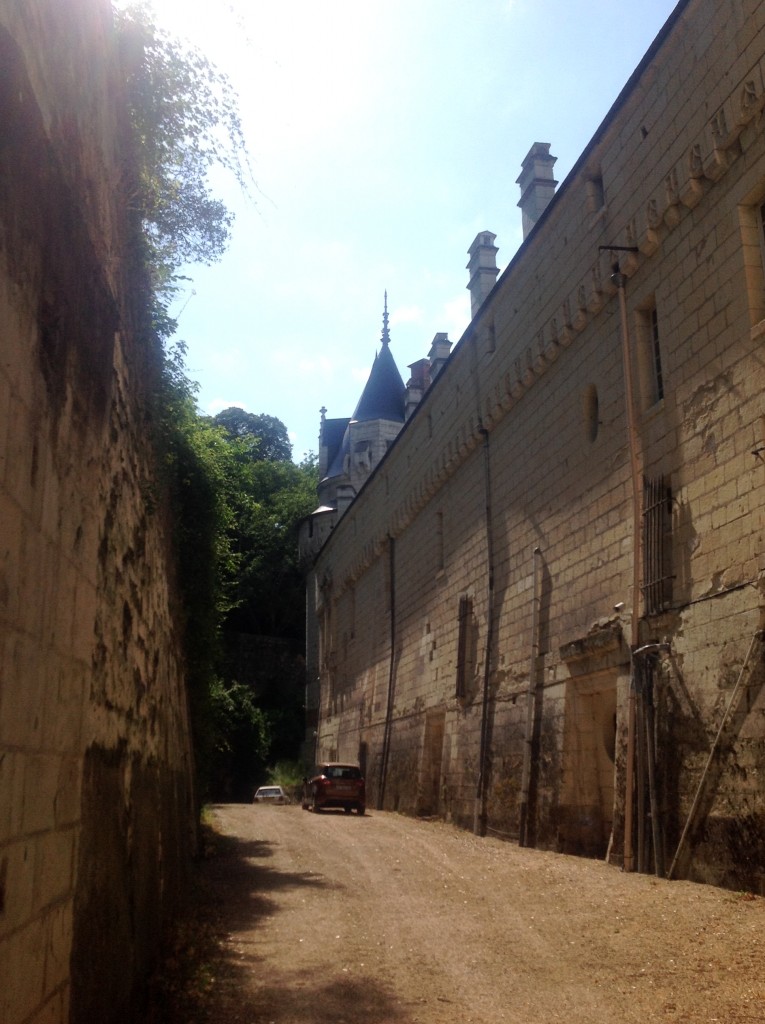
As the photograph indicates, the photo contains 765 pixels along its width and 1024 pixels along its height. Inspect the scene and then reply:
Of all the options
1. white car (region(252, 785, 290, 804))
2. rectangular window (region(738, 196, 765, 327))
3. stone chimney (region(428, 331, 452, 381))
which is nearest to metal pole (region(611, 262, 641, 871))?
rectangular window (region(738, 196, 765, 327))

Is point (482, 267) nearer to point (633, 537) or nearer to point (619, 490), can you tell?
point (619, 490)

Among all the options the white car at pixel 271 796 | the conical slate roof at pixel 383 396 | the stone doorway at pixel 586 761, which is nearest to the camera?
the stone doorway at pixel 586 761

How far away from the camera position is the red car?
2117 cm

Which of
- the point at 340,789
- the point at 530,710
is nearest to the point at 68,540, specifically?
the point at 530,710

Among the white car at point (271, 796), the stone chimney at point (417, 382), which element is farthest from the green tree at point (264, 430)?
the white car at point (271, 796)

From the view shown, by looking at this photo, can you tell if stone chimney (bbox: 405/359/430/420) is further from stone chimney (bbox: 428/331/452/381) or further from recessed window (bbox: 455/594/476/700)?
recessed window (bbox: 455/594/476/700)

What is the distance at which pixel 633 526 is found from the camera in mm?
11430

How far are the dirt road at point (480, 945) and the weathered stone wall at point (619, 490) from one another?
1413mm

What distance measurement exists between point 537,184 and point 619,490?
8.06 metres

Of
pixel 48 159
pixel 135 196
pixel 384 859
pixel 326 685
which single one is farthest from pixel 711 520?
pixel 326 685

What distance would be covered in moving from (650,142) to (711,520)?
491 centimetres

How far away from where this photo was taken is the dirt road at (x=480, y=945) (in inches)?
201

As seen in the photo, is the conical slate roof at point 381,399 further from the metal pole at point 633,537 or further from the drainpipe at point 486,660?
the metal pole at point 633,537

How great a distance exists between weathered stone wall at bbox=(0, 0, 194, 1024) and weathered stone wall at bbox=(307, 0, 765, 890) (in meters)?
A: 5.90
